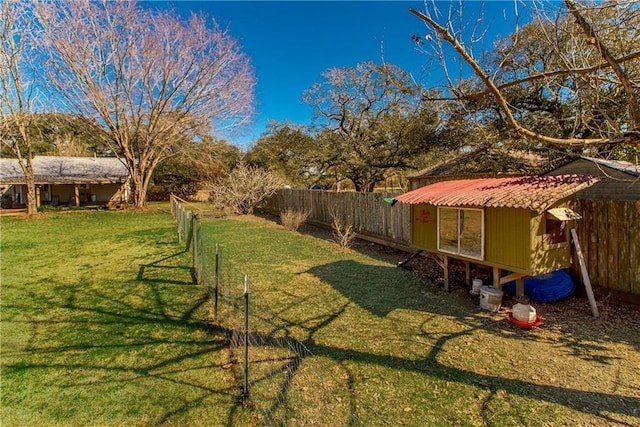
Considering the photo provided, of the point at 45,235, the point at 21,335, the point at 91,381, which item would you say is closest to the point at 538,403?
the point at 91,381

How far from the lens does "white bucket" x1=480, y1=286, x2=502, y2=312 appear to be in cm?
482

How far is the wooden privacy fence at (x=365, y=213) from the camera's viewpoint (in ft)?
30.1

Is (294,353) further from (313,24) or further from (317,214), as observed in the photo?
(313,24)

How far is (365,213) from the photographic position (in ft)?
35.2

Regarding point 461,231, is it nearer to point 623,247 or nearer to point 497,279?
point 497,279

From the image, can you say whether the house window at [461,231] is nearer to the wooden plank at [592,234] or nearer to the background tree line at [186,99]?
the wooden plank at [592,234]

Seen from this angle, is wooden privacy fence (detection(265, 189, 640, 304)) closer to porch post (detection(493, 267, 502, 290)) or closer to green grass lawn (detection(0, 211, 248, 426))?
porch post (detection(493, 267, 502, 290))

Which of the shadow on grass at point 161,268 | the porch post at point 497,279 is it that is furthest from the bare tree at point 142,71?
the porch post at point 497,279

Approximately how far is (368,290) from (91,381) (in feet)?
13.3

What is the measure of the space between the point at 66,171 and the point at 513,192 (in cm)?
3081

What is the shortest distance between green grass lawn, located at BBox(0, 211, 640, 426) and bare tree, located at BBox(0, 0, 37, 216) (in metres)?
14.8

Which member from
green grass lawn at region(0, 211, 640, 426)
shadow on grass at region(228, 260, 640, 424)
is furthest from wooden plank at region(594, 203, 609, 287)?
shadow on grass at region(228, 260, 640, 424)

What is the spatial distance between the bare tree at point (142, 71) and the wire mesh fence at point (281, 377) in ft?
64.1

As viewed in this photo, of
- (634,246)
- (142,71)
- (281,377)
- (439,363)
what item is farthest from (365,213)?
(142,71)
